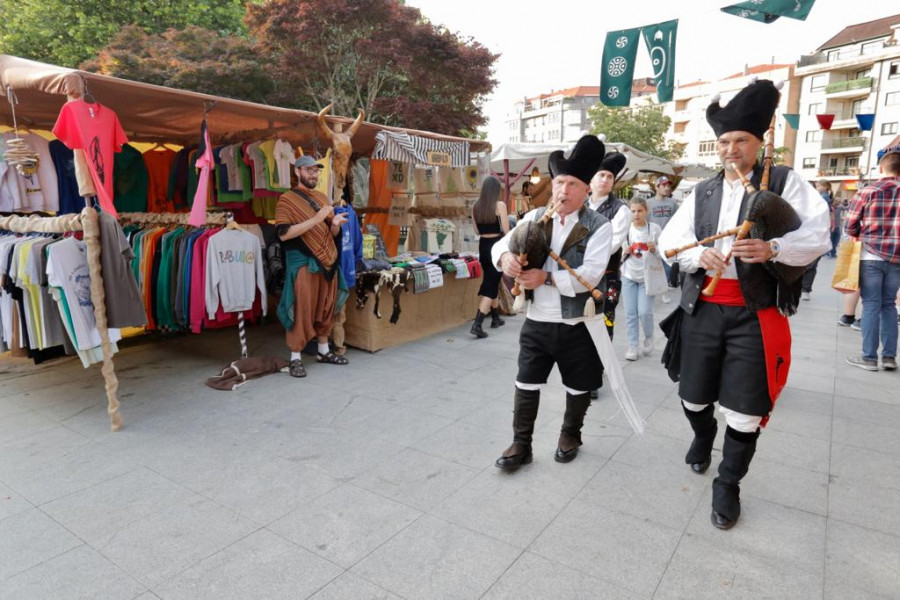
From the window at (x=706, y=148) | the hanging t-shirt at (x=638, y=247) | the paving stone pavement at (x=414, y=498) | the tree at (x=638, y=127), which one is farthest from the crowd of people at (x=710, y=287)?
the window at (x=706, y=148)

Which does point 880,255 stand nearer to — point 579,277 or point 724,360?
point 724,360

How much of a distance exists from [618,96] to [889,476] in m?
5.49

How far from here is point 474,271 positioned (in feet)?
21.9

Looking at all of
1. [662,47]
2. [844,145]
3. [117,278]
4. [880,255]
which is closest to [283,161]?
[117,278]

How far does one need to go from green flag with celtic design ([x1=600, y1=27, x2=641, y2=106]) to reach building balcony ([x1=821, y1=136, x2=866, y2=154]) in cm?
4061

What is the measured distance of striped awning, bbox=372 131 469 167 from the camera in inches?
227

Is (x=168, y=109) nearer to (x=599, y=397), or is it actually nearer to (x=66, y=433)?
(x=66, y=433)

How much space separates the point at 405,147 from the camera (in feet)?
19.4

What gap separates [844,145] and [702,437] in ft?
151

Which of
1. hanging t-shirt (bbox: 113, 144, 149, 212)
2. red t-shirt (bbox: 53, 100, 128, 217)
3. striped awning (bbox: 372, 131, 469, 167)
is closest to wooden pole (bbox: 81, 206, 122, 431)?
red t-shirt (bbox: 53, 100, 128, 217)

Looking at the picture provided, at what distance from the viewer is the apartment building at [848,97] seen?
35.3m

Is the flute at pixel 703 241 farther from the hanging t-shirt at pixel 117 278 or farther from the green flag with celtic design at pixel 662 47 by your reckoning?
the green flag with celtic design at pixel 662 47

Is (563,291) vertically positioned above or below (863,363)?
above

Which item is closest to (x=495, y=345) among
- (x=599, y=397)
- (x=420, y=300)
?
(x=420, y=300)
